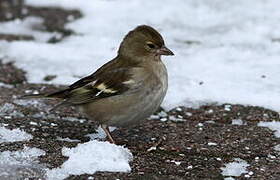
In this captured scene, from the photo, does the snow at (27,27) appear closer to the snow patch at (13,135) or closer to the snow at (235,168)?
the snow patch at (13,135)

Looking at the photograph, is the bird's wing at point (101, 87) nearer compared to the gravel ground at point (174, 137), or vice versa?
the gravel ground at point (174, 137)

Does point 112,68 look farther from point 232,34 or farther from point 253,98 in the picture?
point 232,34

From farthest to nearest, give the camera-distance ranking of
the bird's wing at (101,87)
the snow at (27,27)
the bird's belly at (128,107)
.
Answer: the snow at (27,27) → the bird's wing at (101,87) → the bird's belly at (128,107)

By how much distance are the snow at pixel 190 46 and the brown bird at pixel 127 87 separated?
80 cm

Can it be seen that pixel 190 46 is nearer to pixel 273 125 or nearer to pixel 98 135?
pixel 273 125

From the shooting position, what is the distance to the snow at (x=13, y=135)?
16.8 feet

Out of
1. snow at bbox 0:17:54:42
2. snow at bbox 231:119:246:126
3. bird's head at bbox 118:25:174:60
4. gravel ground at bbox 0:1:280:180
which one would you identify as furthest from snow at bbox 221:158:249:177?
snow at bbox 0:17:54:42

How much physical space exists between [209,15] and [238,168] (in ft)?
12.9

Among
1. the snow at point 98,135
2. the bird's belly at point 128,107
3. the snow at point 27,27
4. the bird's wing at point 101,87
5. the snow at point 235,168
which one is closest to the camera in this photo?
the snow at point 235,168

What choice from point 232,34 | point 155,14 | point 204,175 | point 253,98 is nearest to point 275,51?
point 232,34

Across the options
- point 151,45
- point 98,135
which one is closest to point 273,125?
point 151,45

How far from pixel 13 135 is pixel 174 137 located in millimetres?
1262

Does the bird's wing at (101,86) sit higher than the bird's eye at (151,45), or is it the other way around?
the bird's eye at (151,45)

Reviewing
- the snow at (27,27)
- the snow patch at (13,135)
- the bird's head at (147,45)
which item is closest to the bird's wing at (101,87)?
the bird's head at (147,45)
